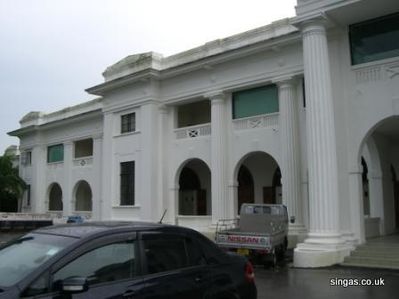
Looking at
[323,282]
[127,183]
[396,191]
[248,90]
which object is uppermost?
[248,90]

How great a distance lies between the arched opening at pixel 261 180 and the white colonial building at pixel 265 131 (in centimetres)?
6

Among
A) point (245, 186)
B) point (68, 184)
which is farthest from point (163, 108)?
point (68, 184)

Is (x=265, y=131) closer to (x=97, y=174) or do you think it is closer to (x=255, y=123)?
(x=255, y=123)

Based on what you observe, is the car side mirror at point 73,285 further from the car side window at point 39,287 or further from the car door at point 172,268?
the car door at point 172,268

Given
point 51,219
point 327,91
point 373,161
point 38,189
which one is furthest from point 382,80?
point 38,189

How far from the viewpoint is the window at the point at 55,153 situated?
33688 mm

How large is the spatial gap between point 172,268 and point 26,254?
153cm

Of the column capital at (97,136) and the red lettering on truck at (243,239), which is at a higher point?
the column capital at (97,136)

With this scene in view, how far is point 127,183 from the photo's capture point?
2534cm

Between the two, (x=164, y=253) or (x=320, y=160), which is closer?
(x=164, y=253)

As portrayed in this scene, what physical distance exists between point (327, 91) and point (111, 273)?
12329mm

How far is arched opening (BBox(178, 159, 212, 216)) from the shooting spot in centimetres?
2725

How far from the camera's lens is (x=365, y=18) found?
15953mm

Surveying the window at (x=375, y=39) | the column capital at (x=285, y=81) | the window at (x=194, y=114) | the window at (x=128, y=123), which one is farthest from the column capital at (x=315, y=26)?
the window at (x=128, y=123)
